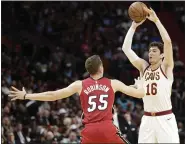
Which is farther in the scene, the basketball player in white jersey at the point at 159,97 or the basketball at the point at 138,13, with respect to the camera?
the basketball at the point at 138,13

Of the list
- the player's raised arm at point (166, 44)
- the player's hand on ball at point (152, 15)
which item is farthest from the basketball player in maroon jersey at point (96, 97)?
the player's hand on ball at point (152, 15)

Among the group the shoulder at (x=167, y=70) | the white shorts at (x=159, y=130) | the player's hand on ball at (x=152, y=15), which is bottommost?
the white shorts at (x=159, y=130)

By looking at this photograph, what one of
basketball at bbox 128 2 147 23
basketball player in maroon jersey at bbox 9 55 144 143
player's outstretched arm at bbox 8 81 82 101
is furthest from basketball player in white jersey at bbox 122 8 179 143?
player's outstretched arm at bbox 8 81 82 101

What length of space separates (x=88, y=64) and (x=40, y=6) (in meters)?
14.6

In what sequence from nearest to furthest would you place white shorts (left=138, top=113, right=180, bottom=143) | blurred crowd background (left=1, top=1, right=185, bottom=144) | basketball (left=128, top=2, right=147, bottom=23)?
white shorts (left=138, top=113, right=180, bottom=143) < basketball (left=128, top=2, right=147, bottom=23) < blurred crowd background (left=1, top=1, right=185, bottom=144)

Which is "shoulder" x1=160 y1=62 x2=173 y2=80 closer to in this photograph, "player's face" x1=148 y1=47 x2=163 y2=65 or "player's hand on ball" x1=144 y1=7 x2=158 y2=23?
"player's face" x1=148 y1=47 x2=163 y2=65

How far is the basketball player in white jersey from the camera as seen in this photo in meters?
9.24

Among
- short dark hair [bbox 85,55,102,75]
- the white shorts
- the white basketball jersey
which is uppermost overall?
short dark hair [bbox 85,55,102,75]

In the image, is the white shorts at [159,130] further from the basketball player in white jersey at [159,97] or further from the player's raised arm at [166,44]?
the player's raised arm at [166,44]

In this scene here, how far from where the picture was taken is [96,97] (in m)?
7.98

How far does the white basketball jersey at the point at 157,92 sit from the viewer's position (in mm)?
Answer: 9359

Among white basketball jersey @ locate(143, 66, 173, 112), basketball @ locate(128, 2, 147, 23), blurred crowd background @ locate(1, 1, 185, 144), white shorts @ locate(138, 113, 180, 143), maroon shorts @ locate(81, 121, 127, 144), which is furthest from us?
blurred crowd background @ locate(1, 1, 185, 144)

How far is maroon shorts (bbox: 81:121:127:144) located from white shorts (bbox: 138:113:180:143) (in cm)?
129

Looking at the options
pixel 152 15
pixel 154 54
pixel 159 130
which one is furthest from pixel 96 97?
pixel 152 15
